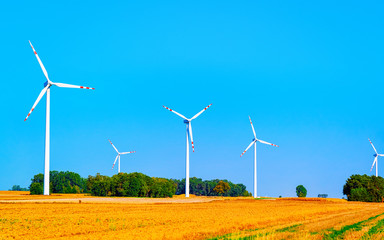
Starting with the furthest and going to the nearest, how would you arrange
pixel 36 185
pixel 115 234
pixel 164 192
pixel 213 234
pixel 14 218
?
pixel 164 192 → pixel 36 185 → pixel 14 218 → pixel 213 234 → pixel 115 234

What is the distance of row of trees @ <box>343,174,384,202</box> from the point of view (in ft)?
388

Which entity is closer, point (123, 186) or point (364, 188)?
point (364, 188)

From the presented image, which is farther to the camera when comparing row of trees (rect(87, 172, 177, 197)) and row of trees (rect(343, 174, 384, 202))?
row of trees (rect(87, 172, 177, 197))

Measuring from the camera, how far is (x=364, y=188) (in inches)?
4712

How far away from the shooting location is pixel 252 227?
35812mm

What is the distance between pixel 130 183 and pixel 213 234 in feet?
307

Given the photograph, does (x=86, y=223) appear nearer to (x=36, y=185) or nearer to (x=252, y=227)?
(x=252, y=227)

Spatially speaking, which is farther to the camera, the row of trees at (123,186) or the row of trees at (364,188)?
the row of trees at (123,186)

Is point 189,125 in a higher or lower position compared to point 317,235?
higher

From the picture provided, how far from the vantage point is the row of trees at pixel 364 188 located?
118m

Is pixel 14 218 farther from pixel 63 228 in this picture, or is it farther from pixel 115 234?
pixel 115 234

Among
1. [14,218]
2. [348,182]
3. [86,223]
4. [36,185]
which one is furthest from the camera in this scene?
[348,182]

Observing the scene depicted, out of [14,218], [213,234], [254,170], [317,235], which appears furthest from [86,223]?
[254,170]

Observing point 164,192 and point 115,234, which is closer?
point 115,234
